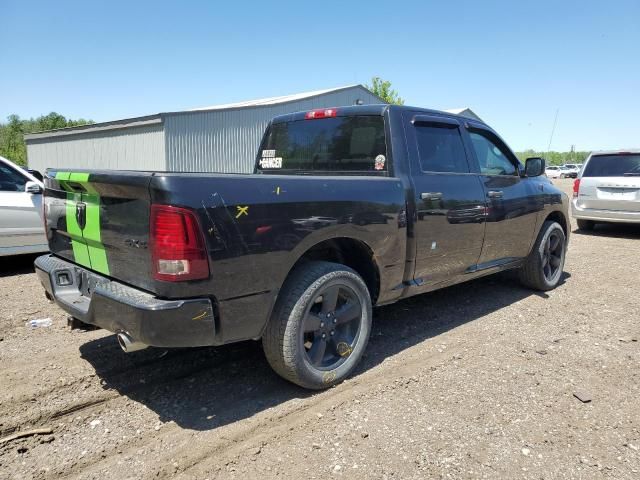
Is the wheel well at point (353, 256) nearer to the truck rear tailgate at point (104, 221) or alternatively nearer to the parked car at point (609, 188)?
the truck rear tailgate at point (104, 221)

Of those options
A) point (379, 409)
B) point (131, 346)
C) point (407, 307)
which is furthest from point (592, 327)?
point (131, 346)

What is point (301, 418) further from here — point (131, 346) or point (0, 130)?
point (0, 130)

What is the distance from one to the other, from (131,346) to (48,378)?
109 centimetres

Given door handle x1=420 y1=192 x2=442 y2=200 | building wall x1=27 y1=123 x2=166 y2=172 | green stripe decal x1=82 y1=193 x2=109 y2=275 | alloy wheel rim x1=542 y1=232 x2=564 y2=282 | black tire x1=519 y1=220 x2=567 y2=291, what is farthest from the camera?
building wall x1=27 y1=123 x2=166 y2=172

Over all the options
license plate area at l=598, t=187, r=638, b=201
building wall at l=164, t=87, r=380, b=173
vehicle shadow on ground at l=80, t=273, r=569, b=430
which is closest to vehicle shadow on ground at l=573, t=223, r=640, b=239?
license plate area at l=598, t=187, r=638, b=201

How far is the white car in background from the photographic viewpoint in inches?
234

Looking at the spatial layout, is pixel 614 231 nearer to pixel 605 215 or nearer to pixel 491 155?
pixel 605 215

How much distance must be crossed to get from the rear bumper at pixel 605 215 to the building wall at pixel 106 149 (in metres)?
14.6

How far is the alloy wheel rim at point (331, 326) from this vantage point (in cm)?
307

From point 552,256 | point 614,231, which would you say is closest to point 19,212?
point 552,256

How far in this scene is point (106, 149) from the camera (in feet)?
74.4

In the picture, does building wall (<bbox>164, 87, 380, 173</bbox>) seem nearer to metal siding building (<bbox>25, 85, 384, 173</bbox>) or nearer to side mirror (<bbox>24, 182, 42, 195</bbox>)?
metal siding building (<bbox>25, 85, 384, 173</bbox>)

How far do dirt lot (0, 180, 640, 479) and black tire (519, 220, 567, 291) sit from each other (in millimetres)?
943

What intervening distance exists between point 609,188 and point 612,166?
51 cm
